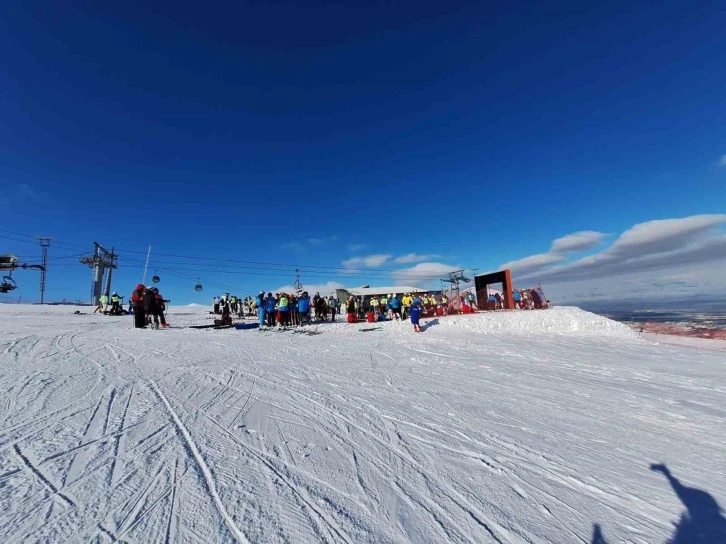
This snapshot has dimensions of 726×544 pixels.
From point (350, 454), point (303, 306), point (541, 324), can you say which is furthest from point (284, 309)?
point (541, 324)

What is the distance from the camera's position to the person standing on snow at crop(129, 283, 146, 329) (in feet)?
46.1

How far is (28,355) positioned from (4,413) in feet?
16.1

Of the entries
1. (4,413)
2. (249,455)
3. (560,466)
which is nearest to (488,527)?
(560,466)

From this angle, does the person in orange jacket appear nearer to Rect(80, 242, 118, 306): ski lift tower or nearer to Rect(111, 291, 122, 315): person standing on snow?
Rect(111, 291, 122, 315): person standing on snow

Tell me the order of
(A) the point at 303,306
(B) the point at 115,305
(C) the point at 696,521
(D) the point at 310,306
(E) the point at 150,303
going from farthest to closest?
(B) the point at 115,305 → (D) the point at 310,306 → (A) the point at 303,306 → (E) the point at 150,303 → (C) the point at 696,521

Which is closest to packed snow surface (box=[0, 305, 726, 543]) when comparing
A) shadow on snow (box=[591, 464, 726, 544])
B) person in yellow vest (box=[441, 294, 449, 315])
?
shadow on snow (box=[591, 464, 726, 544])

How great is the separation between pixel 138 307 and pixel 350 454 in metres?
14.7

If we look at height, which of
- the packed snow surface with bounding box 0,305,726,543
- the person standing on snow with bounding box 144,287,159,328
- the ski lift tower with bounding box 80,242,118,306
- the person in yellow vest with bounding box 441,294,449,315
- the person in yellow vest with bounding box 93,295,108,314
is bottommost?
the packed snow surface with bounding box 0,305,726,543

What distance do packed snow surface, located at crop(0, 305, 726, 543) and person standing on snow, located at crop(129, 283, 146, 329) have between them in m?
7.21

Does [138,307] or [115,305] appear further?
[115,305]

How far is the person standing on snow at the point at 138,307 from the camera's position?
46.1ft

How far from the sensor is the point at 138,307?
552 inches

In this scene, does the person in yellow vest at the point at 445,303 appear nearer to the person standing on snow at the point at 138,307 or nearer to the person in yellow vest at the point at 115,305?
the person standing on snow at the point at 138,307

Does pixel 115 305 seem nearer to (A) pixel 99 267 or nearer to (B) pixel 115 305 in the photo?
(B) pixel 115 305
